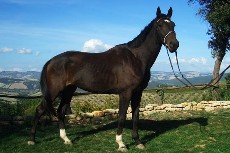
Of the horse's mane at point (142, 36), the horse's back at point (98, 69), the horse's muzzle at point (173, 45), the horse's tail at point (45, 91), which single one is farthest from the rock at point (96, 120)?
the horse's muzzle at point (173, 45)

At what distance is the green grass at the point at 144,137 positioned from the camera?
8545 millimetres

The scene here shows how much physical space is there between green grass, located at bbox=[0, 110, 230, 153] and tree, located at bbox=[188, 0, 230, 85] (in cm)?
948

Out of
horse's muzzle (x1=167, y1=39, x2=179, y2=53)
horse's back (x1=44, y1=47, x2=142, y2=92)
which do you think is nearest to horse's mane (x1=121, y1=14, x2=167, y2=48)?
horse's back (x1=44, y1=47, x2=142, y2=92)

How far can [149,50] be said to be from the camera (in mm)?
8453

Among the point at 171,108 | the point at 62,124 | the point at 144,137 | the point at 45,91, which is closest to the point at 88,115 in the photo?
the point at 62,124

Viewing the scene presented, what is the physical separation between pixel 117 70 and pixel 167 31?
152cm

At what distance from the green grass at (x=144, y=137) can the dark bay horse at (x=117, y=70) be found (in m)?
0.41

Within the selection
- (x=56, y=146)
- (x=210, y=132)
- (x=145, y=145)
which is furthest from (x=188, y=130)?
(x=56, y=146)

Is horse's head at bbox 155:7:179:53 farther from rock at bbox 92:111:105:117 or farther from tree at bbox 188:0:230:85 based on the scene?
tree at bbox 188:0:230:85

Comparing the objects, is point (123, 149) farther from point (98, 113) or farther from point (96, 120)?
point (98, 113)

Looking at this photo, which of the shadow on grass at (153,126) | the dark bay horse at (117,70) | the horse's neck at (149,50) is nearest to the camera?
the dark bay horse at (117,70)

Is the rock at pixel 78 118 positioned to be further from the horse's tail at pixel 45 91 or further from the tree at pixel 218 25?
the tree at pixel 218 25

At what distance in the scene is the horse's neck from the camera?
27.6 ft

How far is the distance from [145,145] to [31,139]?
299 cm
